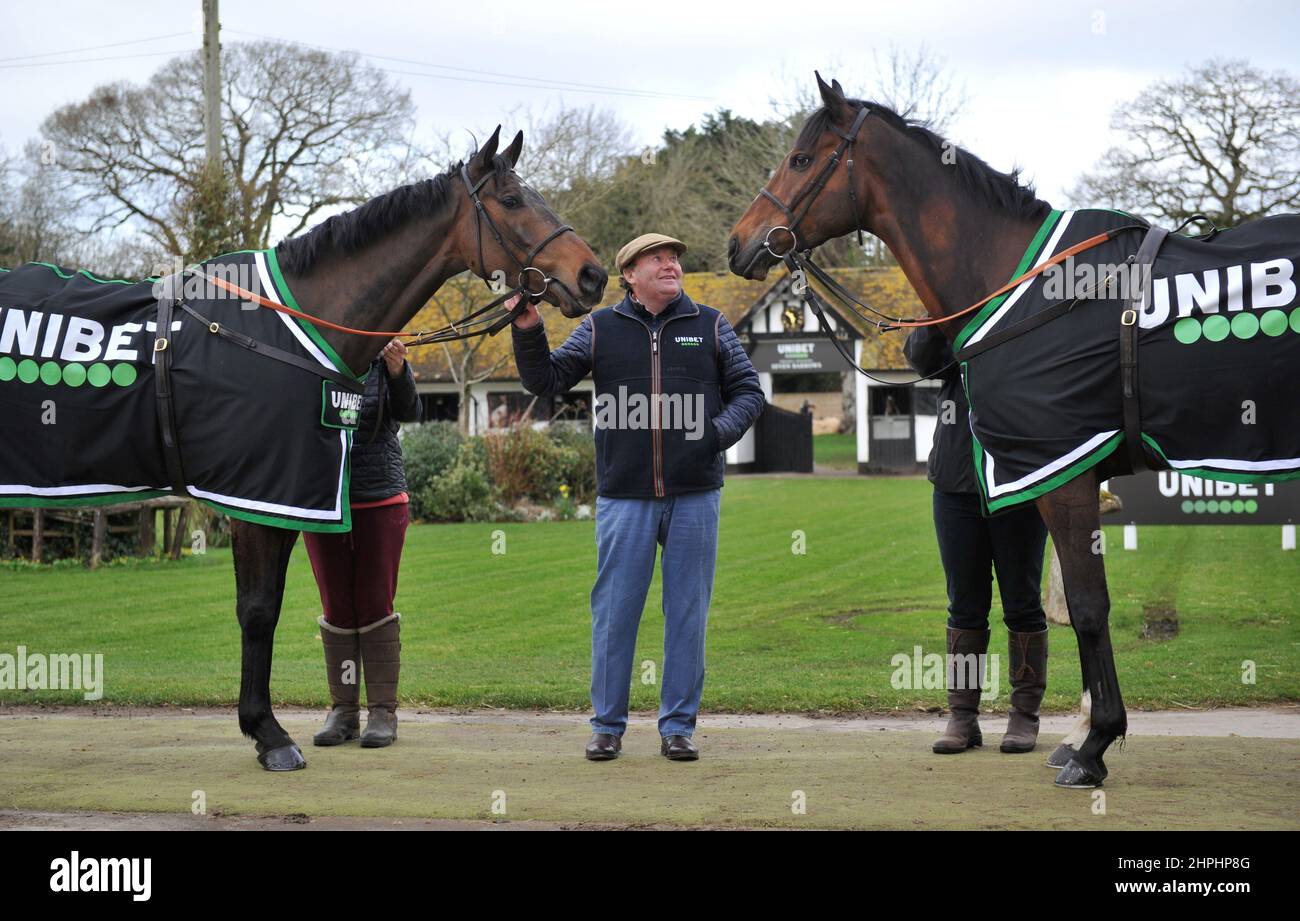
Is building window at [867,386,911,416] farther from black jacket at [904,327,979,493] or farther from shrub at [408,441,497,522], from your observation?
black jacket at [904,327,979,493]

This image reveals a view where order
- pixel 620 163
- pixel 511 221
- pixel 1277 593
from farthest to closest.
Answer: pixel 620 163 → pixel 1277 593 → pixel 511 221

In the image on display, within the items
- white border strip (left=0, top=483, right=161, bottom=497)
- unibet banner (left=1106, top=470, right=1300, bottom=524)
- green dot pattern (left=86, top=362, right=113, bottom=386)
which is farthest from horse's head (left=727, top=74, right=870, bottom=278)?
unibet banner (left=1106, top=470, right=1300, bottom=524)

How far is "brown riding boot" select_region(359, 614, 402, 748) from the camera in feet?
18.8

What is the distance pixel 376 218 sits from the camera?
17.2 feet

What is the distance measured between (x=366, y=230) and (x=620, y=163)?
25723 millimetres

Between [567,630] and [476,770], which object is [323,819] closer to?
[476,770]

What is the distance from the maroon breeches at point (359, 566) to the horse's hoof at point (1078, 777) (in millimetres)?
3013

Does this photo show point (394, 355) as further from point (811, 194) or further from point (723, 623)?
point (723, 623)

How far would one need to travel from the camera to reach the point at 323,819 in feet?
14.3

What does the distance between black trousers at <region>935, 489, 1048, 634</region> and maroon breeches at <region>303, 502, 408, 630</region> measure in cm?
252

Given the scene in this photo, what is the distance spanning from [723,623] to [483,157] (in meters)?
5.74

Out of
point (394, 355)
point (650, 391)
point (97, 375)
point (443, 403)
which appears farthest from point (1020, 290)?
point (443, 403)

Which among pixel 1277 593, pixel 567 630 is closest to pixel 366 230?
pixel 567 630

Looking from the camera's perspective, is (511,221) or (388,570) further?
(388,570)
